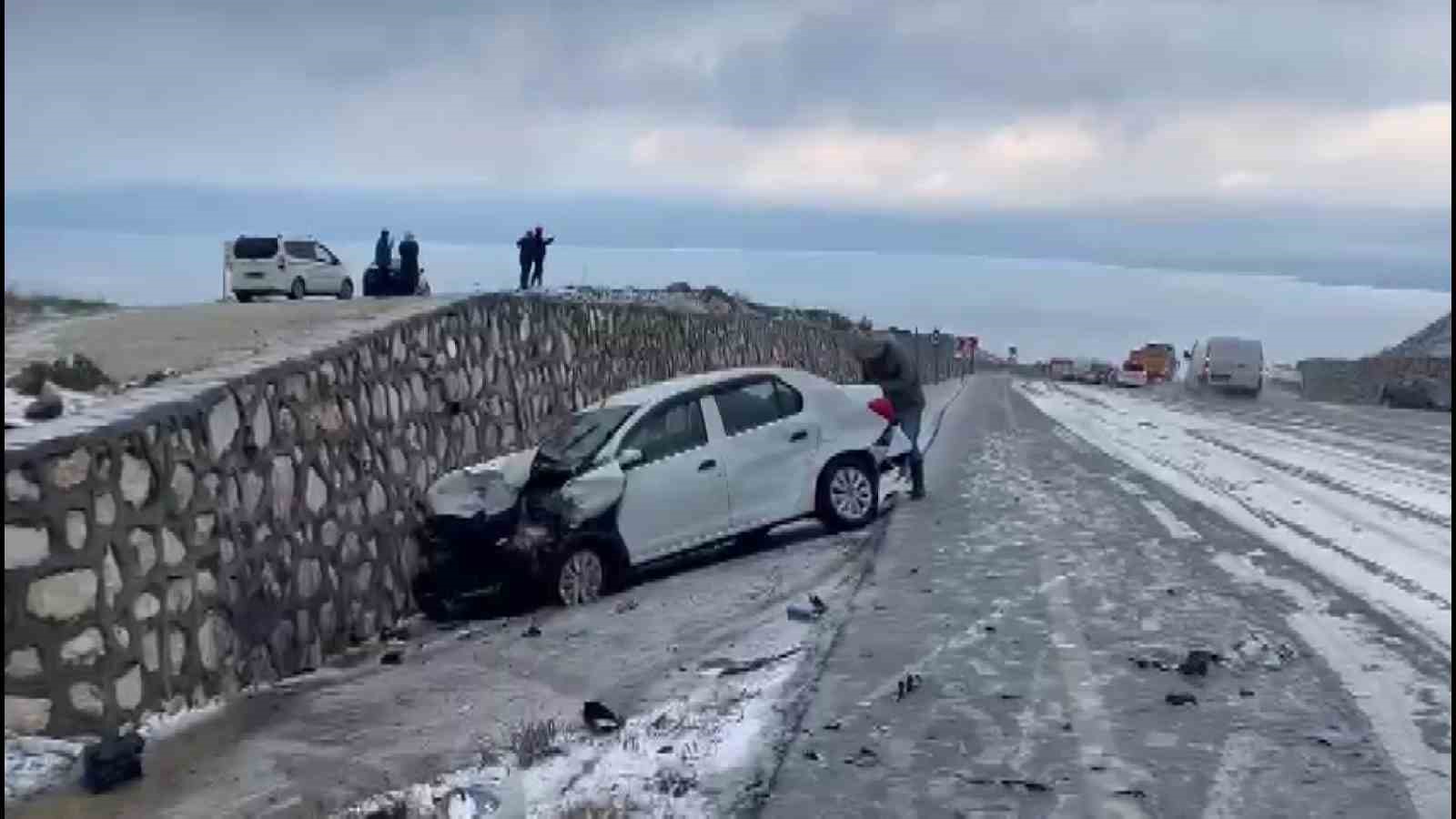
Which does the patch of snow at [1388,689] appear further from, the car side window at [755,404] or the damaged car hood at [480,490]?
the damaged car hood at [480,490]

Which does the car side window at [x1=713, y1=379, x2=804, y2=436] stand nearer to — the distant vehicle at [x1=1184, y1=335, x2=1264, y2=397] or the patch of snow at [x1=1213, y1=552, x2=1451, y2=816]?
the patch of snow at [x1=1213, y1=552, x2=1451, y2=816]

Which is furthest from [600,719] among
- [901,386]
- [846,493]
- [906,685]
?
[901,386]

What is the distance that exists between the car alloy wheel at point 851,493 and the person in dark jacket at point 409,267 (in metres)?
15.4

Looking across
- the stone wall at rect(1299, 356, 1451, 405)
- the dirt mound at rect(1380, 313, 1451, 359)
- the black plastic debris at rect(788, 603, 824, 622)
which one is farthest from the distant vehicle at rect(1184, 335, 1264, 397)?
the black plastic debris at rect(788, 603, 824, 622)

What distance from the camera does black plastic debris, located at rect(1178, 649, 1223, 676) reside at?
928 cm

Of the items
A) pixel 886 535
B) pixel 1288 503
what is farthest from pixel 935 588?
pixel 1288 503

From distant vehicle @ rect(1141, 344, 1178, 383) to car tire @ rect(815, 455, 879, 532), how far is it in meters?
65.3

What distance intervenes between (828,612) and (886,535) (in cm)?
397

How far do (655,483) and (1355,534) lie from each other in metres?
6.47

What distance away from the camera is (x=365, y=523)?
12.9 meters

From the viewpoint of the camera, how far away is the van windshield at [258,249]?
118ft

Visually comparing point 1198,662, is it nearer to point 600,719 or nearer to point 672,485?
point 600,719

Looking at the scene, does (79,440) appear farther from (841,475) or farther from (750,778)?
(841,475)

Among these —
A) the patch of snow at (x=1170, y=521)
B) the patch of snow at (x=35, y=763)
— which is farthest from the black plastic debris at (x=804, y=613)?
the patch of snow at (x=35, y=763)
